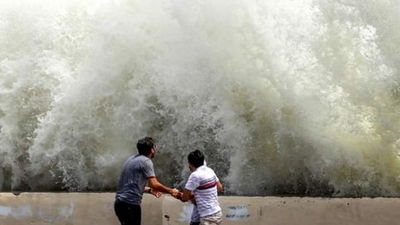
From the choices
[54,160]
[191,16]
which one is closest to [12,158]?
[54,160]

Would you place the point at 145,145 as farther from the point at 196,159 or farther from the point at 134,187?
the point at 196,159

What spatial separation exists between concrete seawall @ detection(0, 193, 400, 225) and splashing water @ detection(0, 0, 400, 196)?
1000 mm

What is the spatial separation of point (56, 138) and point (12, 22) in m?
2.38

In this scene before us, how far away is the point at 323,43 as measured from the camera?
8016 mm

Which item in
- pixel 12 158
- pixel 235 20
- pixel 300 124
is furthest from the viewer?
pixel 12 158

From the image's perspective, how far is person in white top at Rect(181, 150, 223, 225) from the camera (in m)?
5.66

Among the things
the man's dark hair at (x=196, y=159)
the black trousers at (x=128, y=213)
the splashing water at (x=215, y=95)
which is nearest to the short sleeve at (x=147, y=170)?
the black trousers at (x=128, y=213)

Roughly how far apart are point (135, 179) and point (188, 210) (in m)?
1.09

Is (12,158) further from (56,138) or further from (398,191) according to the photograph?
(398,191)

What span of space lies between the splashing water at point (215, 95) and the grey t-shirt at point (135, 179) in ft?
7.09

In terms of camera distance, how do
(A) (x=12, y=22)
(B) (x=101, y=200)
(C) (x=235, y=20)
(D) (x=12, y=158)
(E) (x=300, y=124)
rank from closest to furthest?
1. (B) (x=101, y=200)
2. (E) (x=300, y=124)
3. (C) (x=235, y=20)
4. (D) (x=12, y=158)
5. (A) (x=12, y=22)

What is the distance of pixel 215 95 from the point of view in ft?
27.0

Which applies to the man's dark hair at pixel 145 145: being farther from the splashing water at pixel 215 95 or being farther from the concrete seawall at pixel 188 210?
the splashing water at pixel 215 95

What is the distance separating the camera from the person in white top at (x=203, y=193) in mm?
5656
